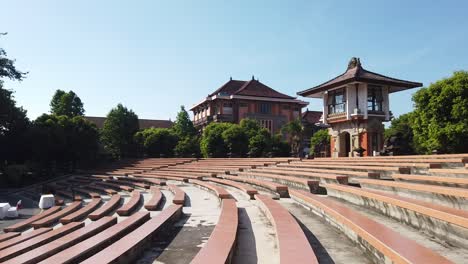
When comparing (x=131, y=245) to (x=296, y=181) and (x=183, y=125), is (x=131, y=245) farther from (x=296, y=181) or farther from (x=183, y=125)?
(x=183, y=125)

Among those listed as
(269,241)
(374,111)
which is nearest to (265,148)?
(374,111)

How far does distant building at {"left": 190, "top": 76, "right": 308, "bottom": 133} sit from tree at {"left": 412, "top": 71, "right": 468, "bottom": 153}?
31.9 m

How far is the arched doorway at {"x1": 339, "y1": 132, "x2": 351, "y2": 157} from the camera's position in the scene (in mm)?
27500

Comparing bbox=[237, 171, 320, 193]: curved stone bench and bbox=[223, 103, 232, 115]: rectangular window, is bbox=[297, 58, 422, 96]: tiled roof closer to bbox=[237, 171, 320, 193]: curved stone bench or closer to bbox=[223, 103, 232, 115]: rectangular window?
bbox=[237, 171, 320, 193]: curved stone bench

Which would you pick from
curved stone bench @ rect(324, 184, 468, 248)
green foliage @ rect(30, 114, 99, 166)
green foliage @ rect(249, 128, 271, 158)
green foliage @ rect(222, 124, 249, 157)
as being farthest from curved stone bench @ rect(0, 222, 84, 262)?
green foliage @ rect(30, 114, 99, 166)

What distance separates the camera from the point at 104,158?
46094 mm

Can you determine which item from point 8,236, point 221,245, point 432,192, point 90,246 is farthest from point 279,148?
point 221,245

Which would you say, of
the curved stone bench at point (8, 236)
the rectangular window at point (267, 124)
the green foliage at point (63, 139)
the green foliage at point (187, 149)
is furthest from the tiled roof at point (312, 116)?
the curved stone bench at point (8, 236)

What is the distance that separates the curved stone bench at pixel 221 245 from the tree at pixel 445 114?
20.7 meters

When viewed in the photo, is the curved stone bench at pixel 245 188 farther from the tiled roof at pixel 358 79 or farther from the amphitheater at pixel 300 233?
the tiled roof at pixel 358 79

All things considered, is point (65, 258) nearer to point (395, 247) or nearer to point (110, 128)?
point (395, 247)

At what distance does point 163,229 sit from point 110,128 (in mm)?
45820

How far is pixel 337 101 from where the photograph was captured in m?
27.3

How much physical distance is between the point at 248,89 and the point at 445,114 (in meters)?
36.6
